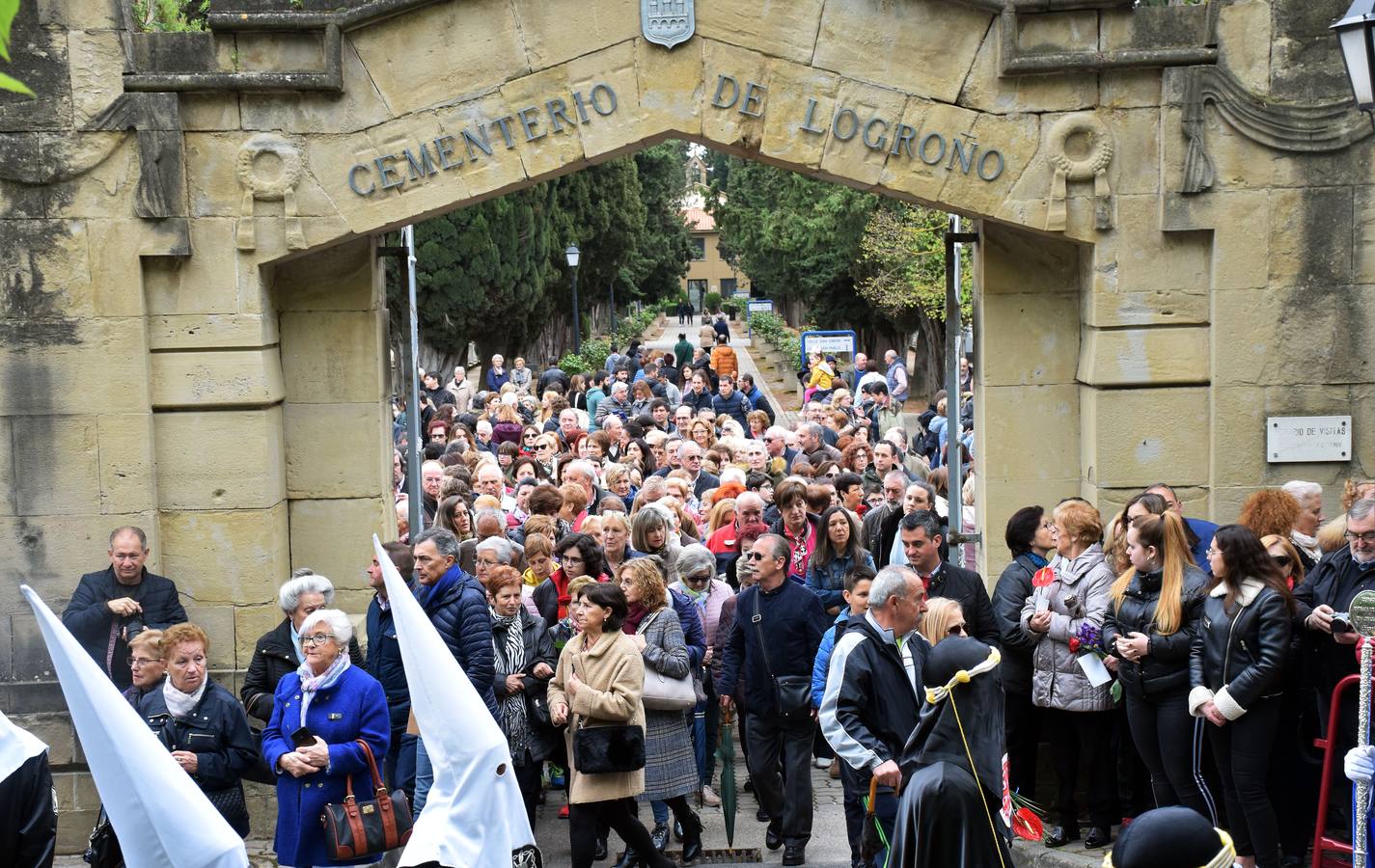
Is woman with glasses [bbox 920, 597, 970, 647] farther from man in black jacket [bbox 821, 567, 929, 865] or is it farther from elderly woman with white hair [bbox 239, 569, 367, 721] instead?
elderly woman with white hair [bbox 239, 569, 367, 721]

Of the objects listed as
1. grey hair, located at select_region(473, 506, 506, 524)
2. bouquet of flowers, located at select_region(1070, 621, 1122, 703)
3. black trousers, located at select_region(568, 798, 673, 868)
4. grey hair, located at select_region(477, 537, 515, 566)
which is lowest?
black trousers, located at select_region(568, 798, 673, 868)

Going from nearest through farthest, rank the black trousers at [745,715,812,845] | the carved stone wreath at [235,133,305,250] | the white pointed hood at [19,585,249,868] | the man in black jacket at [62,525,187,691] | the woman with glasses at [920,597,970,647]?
the white pointed hood at [19,585,249,868] < the woman with glasses at [920,597,970,647] < the man in black jacket at [62,525,187,691] < the black trousers at [745,715,812,845] < the carved stone wreath at [235,133,305,250]

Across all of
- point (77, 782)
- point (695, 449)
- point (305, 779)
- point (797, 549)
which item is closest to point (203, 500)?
point (77, 782)

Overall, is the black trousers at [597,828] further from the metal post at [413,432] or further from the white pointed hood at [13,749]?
the white pointed hood at [13,749]

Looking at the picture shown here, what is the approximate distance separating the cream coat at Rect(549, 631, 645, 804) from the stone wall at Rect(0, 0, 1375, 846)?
95.1 inches

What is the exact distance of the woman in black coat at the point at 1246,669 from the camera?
762 cm

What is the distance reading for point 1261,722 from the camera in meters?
7.75

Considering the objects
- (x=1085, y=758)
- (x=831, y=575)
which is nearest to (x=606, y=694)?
(x=831, y=575)

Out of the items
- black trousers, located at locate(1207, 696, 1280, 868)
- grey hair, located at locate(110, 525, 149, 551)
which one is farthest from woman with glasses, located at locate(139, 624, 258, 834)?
black trousers, located at locate(1207, 696, 1280, 868)

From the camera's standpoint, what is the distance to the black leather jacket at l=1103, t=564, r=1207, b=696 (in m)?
8.04

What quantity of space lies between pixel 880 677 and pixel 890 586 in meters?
0.41

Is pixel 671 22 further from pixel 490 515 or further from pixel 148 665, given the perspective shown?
pixel 148 665

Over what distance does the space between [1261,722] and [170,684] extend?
489 centimetres

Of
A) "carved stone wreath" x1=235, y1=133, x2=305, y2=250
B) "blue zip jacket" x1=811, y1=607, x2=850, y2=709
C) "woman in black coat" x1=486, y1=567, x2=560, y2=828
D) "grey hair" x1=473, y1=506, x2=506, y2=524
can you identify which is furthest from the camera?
"grey hair" x1=473, y1=506, x2=506, y2=524
